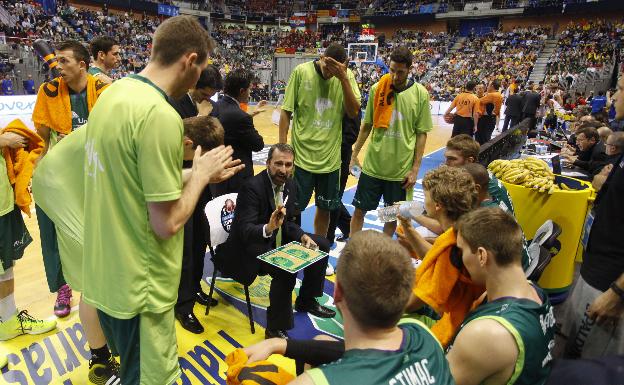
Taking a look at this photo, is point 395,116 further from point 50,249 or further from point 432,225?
point 50,249

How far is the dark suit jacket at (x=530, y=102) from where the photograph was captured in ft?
37.1

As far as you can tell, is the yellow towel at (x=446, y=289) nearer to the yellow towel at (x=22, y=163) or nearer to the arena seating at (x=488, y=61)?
the yellow towel at (x=22, y=163)

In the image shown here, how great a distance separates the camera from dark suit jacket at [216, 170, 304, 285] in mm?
2998

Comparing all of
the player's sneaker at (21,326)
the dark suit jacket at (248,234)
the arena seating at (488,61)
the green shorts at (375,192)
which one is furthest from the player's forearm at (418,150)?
the arena seating at (488,61)

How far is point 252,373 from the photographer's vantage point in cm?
153

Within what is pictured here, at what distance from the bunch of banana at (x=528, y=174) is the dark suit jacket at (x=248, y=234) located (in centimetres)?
211

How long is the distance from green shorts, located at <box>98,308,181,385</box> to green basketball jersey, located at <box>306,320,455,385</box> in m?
0.85

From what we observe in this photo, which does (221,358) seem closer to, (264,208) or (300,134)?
(264,208)

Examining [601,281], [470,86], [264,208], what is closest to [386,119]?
[264,208]

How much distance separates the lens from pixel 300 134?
388 cm

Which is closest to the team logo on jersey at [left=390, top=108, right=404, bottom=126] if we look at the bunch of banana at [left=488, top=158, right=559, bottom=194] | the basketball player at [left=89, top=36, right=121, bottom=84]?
the bunch of banana at [left=488, top=158, right=559, bottom=194]

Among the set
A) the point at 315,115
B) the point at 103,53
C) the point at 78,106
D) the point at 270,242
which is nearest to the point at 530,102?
the point at 315,115

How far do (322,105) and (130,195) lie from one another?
2.49m

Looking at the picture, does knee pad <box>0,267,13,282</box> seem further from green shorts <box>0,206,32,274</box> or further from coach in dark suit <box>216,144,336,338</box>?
coach in dark suit <box>216,144,336,338</box>
